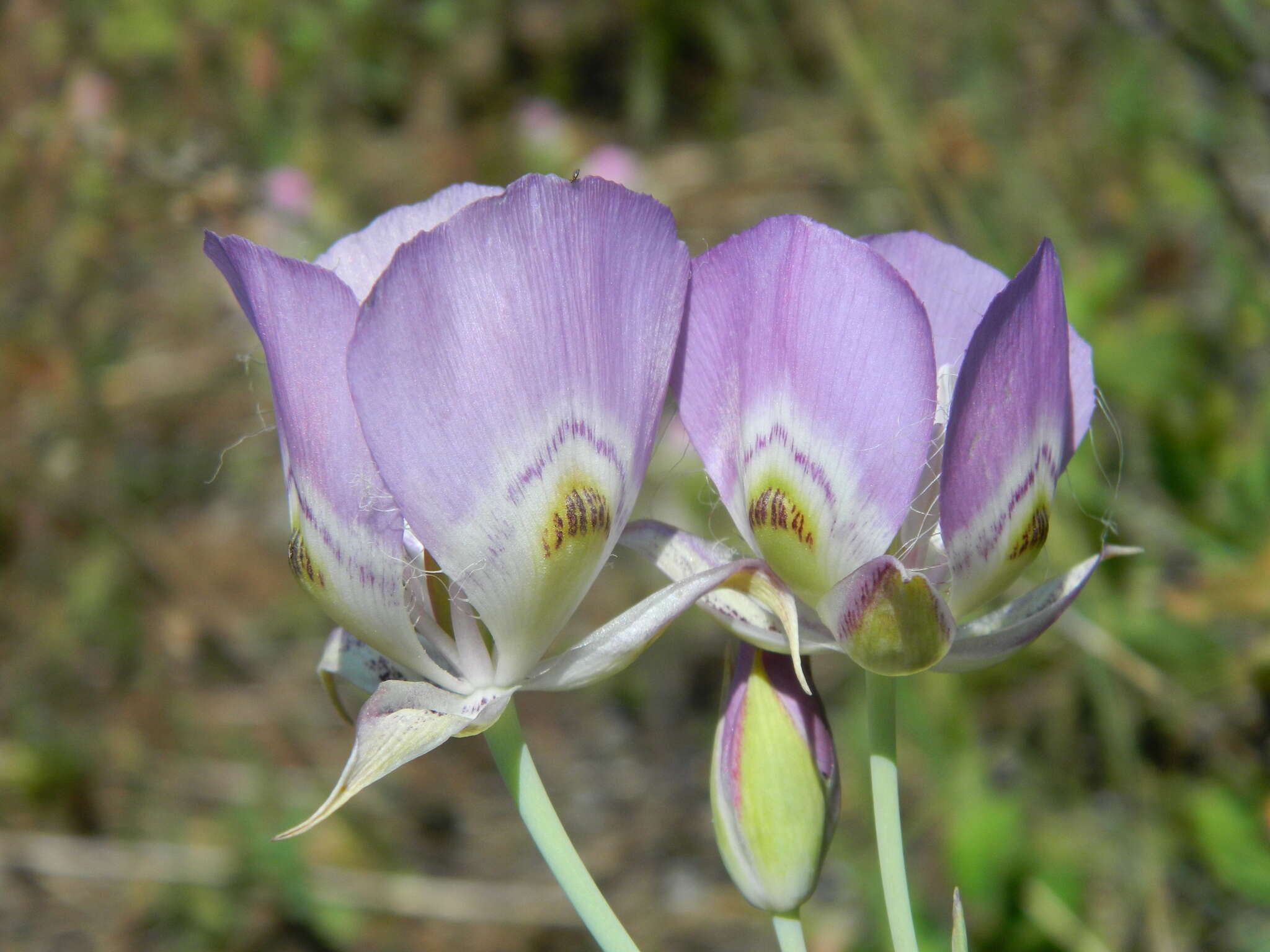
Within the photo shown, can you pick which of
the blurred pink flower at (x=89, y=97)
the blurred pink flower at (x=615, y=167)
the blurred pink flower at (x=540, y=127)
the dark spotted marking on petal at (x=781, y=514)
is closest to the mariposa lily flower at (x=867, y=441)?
the dark spotted marking on petal at (x=781, y=514)

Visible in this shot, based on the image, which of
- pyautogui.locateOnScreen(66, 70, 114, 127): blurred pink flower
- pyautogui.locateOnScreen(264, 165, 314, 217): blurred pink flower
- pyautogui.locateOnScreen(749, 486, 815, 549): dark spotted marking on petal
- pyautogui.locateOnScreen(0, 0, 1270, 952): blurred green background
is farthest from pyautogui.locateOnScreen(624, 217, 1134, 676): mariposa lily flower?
pyautogui.locateOnScreen(66, 70, 114, 127): blurred pink flower

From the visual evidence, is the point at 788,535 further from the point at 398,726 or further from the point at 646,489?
the point at 646,489

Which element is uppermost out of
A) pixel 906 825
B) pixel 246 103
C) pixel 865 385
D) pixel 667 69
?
pixel 865 385

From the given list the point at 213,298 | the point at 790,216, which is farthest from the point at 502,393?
the point at 213,298

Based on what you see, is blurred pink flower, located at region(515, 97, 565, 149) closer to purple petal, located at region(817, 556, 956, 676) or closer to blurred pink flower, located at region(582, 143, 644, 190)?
blurred pink flower, located at region(582, 143, 644, 190)

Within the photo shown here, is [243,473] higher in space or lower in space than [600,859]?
higher

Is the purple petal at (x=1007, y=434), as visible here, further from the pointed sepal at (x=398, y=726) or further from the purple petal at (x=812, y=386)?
the pointed sepal at (x=398, y=726)

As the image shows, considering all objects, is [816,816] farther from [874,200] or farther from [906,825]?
[874,200]
